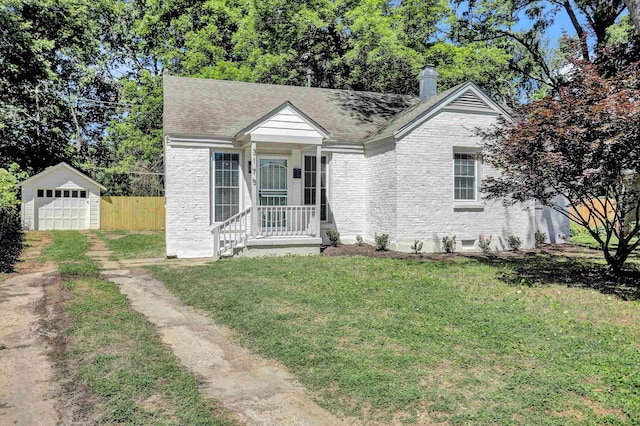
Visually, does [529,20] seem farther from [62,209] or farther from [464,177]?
[62,209]

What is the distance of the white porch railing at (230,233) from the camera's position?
39.3ft

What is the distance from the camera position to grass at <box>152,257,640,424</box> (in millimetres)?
3834

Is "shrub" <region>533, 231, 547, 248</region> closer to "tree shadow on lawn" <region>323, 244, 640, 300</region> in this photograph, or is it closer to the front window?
"tree shadow on lawn" <region>323, 244, 640, 300</region>

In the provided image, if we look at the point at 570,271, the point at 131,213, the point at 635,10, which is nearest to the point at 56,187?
the point at 131,213

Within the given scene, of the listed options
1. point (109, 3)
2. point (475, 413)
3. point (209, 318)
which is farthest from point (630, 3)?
point (109, 3)

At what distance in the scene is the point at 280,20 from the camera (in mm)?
23859

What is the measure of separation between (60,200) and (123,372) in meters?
23.2

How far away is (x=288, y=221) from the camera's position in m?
13.0

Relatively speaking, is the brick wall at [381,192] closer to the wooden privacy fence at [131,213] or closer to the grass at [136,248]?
the grass at [136,248]

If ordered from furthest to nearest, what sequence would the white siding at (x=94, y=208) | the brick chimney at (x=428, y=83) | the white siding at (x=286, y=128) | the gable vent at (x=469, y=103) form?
the white siding at (x=94, y=208) < the brick chimney at (x=428, y=83) < the gable vent at (x=469, y=103) < the white siding at (x=286, y=128)

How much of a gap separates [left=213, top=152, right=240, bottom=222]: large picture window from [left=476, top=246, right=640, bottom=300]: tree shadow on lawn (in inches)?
280

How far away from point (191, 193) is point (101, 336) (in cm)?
738

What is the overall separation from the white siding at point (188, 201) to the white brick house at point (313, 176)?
0.09 ft

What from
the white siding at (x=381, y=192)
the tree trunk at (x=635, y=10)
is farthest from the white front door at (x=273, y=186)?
the tree trunk at (x=635, y=10)
